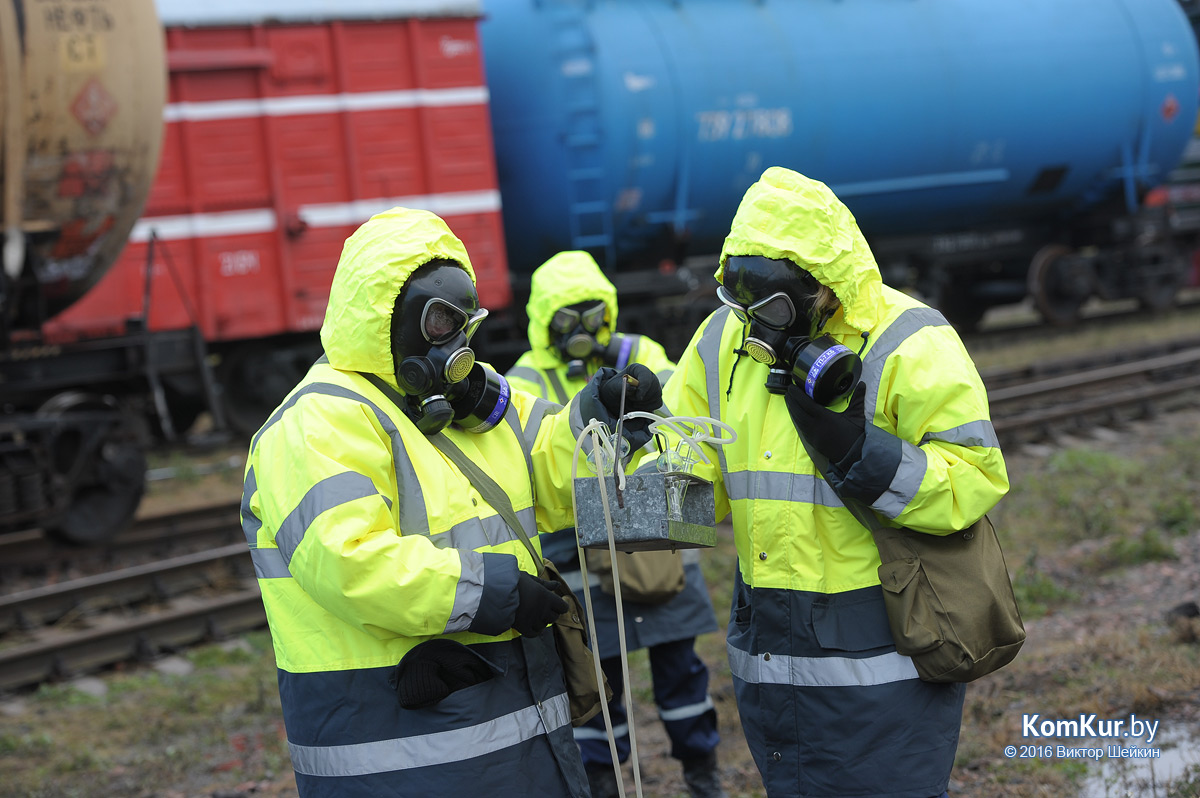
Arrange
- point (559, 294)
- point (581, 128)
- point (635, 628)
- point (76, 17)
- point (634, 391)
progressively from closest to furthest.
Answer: point (634, 391) < point (635, 628) < point (559, 294) < point (76, 17) < point (581, 128)

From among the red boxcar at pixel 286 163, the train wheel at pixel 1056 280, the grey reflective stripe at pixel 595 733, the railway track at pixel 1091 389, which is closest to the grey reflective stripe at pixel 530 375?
the grey reflective stripe at pixel 595 733

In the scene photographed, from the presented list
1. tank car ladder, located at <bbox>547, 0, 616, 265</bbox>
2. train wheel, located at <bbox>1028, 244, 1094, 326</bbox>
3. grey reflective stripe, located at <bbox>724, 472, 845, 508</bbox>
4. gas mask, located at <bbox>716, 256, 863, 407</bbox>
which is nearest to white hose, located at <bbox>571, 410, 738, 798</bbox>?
grey reflective stripe, located at <bbox>724, 472, 845, 508</bbox>

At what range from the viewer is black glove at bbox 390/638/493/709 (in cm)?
238

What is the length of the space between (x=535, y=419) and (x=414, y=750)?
87cm

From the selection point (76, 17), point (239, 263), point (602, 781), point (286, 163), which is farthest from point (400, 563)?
point (286, 163)

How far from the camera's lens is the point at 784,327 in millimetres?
2594

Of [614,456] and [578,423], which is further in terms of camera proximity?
[578,423]

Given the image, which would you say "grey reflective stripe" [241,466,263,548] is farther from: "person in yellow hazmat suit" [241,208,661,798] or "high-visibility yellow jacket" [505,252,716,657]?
"high-visibility yellow jacket" [505,252,716,657]

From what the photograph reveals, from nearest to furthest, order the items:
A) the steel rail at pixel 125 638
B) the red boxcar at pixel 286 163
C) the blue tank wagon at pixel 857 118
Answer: the steel rail at pixel 125 638
the red boxcar at pixel 286 163
the blue tank wagon at pixel 857 118

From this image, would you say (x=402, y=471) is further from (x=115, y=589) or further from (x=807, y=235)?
(x=115, y=589)

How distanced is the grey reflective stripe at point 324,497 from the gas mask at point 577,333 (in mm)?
2076

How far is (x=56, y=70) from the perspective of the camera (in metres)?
6.46

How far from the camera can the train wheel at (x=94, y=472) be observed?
7738mm

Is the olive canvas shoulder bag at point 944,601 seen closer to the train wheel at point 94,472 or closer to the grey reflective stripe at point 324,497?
the grey reflective stripe at point 324,497
